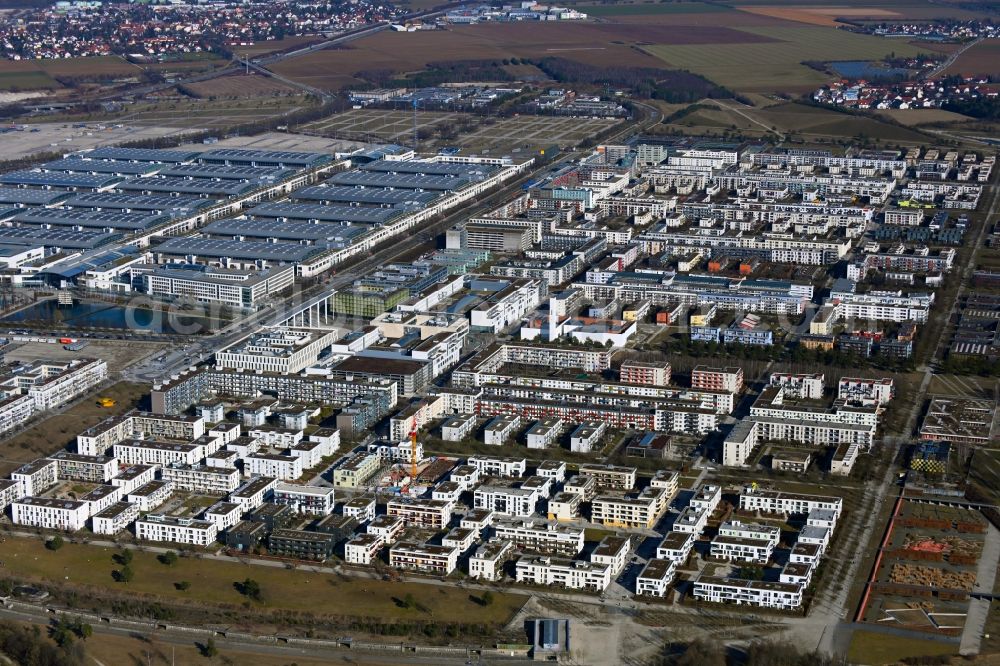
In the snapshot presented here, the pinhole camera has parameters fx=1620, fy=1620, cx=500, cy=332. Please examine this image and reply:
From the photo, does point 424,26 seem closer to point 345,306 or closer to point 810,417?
point 345,306

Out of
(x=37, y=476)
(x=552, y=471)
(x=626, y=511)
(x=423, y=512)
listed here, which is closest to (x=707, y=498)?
(x=626, y=511)

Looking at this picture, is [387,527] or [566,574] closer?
[566,574]

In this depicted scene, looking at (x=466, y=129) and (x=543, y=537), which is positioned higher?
(x=543, y=537)

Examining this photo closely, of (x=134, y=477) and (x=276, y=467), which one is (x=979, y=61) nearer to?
(x=276, y=467)

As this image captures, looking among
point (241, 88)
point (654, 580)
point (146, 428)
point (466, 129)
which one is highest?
point (654, 580)

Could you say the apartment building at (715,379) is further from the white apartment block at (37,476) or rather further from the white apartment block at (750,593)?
the white apartment block at (37,476)

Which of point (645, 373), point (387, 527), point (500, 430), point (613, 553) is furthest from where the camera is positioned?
point (645, 373)

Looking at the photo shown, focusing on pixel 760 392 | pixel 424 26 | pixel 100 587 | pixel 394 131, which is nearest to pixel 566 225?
pixel 760 392
